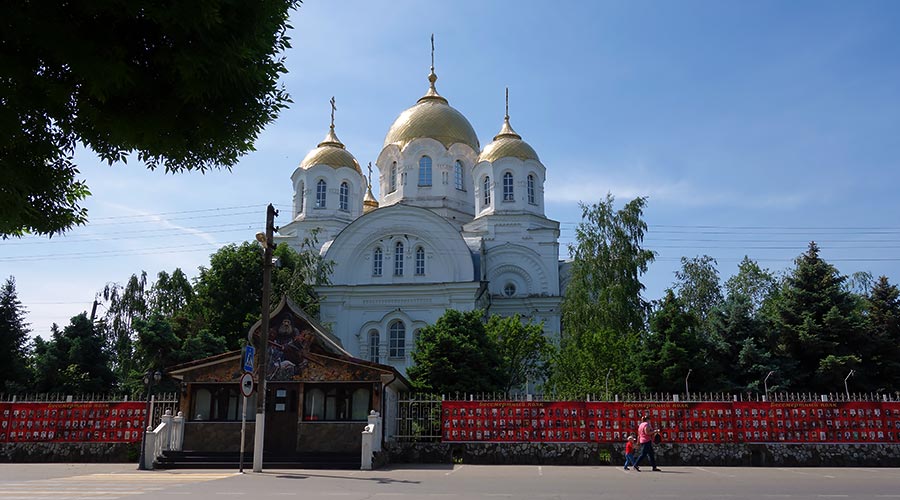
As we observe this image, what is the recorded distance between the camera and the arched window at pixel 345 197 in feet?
130

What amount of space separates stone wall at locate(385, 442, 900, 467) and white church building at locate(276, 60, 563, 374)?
13774 millimetres

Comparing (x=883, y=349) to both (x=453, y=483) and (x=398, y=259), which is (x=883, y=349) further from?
(x=398, y=259)

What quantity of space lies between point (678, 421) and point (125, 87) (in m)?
15.1

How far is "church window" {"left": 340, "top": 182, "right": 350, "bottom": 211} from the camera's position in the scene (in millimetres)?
39750

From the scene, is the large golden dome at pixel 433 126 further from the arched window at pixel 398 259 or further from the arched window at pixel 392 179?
the arched window at pixel 398 259

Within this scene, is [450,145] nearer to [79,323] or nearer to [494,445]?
[79,323]

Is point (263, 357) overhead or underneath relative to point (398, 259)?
underneath

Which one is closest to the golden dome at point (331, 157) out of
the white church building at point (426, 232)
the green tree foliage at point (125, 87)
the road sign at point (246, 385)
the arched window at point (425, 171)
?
the white church building at point (426, 232)

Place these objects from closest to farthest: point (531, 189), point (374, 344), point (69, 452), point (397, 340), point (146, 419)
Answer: point (146, 419)
point (69, 452)
point (397, 340)
point (374, 344)
point (531, 189)

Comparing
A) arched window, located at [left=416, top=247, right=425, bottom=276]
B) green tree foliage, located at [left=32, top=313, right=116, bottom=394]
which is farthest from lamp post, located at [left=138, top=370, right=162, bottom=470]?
arched window, located at [left=416, top=247, right=425, bottom=276]

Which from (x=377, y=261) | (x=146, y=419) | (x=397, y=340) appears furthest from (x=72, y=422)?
(x=377, y=261)

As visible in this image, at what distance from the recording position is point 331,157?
1570 inches

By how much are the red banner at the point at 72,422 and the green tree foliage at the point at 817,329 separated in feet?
61.9

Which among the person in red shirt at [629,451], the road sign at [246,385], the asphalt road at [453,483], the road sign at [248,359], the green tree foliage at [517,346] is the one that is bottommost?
the asphalt road at [453,483]
